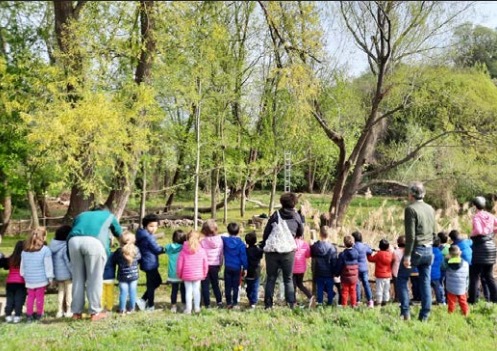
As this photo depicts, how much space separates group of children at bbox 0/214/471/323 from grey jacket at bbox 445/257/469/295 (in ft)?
0.04

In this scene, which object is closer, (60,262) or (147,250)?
(60,262)

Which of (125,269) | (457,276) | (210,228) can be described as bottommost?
(457,276)

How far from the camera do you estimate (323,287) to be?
7.27 metres

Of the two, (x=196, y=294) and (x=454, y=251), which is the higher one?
(x=454, y=251)

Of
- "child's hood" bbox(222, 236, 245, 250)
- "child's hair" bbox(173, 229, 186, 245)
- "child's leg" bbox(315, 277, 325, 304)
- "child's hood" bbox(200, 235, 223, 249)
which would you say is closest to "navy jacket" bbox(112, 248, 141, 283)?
"child's hair" bbox(173, 229, 186, 245)

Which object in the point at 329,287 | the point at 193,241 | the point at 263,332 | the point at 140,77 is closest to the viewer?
the point at 263,332

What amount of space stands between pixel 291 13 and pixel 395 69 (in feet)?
19.2

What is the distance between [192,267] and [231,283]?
731mm

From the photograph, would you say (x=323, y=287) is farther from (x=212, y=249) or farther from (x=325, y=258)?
(x=212, y=249)

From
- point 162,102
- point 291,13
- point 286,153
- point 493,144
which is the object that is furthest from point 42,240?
point 286,153

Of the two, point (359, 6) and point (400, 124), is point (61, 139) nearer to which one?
point (359, 6)

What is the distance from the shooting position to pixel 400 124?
78.7 feet

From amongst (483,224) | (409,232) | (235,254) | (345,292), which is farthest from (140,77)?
(483,224)

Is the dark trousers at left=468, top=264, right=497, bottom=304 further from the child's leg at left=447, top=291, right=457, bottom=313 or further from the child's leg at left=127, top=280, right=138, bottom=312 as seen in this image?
the child's leg at left=127, top=280, right=138, bottom=312
